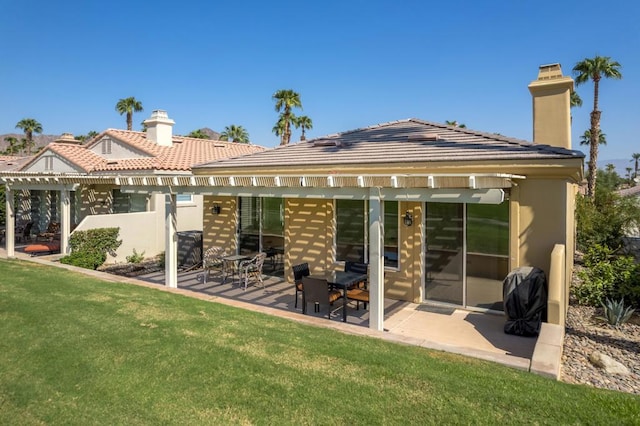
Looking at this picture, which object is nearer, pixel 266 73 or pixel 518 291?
pixel 518 291

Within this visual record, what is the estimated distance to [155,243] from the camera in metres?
16.6

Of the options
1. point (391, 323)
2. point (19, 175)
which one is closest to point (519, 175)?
point (391, 323)

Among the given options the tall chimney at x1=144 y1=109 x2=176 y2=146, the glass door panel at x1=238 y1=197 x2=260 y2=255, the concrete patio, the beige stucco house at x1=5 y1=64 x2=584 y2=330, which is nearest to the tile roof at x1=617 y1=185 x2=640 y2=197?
the beige stucco house at x1=5 y1=64 x2=584 y2=330

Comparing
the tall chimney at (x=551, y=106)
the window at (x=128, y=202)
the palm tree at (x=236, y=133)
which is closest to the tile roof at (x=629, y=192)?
the tall chimney at (x=551, y=106)

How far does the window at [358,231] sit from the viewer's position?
35.7ft

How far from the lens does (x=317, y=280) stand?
28.8 ft

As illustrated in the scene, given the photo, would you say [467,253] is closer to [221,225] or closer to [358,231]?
[358,231]

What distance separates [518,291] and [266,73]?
88.3 feet

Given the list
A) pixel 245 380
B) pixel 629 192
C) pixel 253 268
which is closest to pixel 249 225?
pixel 253 268

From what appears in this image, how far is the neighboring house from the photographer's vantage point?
15602 mm

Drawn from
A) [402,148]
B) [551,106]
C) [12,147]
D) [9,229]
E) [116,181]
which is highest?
[12,147]

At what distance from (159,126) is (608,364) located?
21.6 meters

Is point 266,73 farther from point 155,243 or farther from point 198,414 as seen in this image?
point 198,414

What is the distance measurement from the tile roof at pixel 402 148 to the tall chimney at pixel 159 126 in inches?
353
